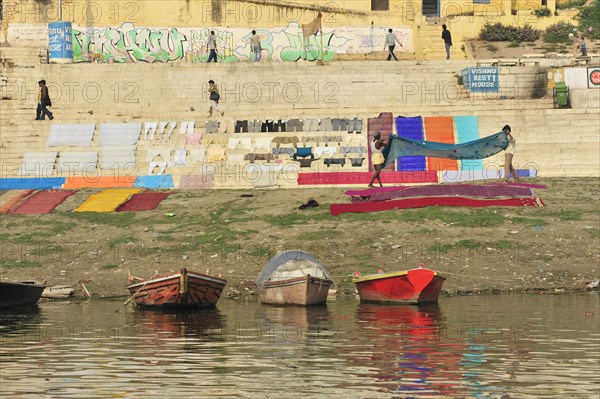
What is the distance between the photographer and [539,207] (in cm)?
4559

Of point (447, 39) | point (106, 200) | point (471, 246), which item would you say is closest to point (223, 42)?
point (447, 39)

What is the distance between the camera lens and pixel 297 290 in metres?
37.9

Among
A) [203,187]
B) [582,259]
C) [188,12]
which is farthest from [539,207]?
[188,12]

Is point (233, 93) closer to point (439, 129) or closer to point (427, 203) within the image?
point (439, 129)

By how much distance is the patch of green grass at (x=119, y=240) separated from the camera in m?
44.2

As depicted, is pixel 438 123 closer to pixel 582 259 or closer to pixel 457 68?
pixel 457 68

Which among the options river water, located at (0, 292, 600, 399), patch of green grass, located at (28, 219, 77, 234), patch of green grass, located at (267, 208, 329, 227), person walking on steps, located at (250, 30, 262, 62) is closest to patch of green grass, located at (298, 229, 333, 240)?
patch of green grass, located at (267, 208, 329, 227)

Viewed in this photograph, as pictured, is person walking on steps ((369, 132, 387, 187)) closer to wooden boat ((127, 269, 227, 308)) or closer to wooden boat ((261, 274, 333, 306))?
wooden boat ((261, 274, 333, 306))

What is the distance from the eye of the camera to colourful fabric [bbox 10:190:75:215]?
48.4 meters

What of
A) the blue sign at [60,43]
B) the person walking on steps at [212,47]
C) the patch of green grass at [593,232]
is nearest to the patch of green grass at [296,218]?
the patch of green grass at [593,232]

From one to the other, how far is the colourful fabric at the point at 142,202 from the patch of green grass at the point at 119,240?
3206 millimetres

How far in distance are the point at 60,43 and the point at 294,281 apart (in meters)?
25.6

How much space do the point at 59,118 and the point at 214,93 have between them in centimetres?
593

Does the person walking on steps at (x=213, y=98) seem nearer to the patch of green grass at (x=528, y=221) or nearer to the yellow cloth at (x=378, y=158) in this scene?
the yellow cloth at (x=378, y=158)
